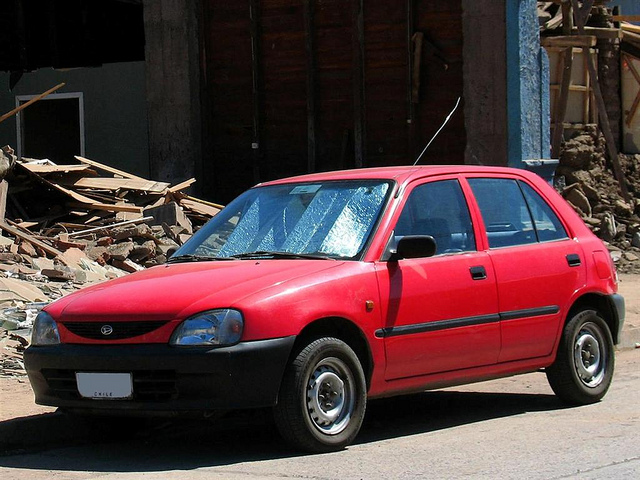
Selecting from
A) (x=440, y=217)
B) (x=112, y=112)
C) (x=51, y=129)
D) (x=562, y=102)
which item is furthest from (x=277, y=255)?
(x=51, y=129)

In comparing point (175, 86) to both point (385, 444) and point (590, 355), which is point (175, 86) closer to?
point (590, 355)

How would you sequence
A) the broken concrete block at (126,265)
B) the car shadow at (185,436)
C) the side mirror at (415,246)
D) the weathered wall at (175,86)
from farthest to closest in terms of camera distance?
1. the weathered wall at (175,86)
2. the broken concrete block at (126,265)
3. the side mirror at (415,246)
4. the car shadow at (185,436)

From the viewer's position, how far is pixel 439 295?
7258 millimetres

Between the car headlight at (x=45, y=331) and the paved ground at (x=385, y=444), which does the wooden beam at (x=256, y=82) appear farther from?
the car headlight at (x=45, y=331)

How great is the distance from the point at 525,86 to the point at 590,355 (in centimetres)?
877

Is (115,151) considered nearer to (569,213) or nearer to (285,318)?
(569,213)

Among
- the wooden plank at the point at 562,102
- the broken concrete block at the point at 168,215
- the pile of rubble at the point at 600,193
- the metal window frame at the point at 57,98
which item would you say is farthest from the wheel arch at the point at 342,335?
the metal window frame at the point at 57,98

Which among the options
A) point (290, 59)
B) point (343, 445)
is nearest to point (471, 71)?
point (290, 59)

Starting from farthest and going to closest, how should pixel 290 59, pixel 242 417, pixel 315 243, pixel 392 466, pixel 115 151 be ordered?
pixel 115 151
pixel 290 59
pixel 242 417
pixel 315 243
pixel 392 466

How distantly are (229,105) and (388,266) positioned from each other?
11940 mm

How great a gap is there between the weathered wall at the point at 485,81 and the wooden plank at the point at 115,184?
4.41 meters

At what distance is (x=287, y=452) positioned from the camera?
6.73m

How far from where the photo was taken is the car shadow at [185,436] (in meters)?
6.73

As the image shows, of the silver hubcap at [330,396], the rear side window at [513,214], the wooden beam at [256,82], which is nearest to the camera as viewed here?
the silver hubcap at [330,396]
